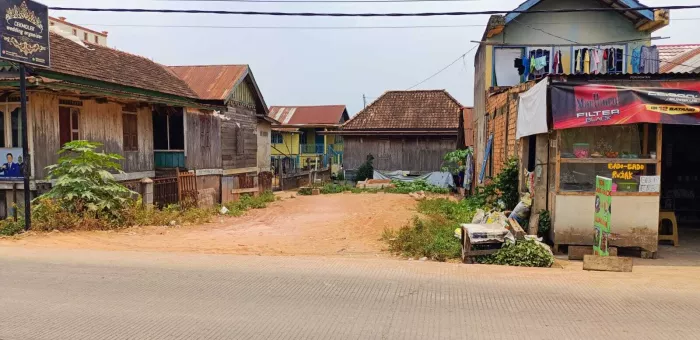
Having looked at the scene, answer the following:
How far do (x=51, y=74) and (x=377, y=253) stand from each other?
10.5 meters

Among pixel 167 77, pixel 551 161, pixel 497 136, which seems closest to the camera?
pixel 551 161

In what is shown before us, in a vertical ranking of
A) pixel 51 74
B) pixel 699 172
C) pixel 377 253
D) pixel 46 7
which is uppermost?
pixel 46 7

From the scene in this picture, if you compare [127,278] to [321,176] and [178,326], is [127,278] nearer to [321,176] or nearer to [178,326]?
[178,326]

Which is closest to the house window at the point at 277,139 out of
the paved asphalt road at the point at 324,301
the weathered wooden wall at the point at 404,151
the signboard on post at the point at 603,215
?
the weathered wooden wall at the point at 404,151

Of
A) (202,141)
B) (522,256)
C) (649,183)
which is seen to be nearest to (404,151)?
(202,141)

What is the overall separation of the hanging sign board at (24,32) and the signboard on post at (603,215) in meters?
11.9

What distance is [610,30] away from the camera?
60.1 feet

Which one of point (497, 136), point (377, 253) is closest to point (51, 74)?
point (377, 253)

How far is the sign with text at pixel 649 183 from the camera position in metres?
8.97

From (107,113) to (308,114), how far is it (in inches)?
1253

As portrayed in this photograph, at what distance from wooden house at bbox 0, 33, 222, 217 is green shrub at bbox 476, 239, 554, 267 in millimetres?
10855

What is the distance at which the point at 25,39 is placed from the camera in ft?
35.7

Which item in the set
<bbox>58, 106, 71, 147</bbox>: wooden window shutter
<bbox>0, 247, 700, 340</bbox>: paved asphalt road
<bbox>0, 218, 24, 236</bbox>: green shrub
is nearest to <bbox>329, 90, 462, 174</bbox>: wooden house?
<bbox>58, 106, 71, 147</bbox>: wooden window shutter

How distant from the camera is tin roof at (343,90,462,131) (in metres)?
30.3
